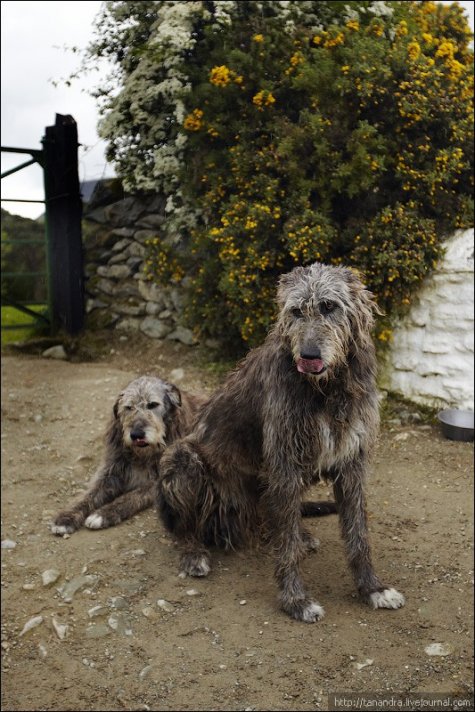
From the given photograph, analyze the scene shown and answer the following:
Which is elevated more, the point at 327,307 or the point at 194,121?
the point at 194,121

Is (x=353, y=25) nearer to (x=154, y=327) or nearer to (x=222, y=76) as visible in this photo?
(x=222, y=76)

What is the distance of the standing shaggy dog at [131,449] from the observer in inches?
115

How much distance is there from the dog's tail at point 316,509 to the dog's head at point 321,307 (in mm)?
1538

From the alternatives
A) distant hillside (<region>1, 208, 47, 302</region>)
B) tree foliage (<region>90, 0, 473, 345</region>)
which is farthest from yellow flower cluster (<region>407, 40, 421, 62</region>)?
distant hillside (<region>1, 208, 47, 302</region>)

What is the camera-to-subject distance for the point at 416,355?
9.19 feet

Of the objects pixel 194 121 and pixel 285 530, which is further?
pixel 285 530

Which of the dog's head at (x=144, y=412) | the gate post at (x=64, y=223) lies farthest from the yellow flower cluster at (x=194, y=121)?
the dog's head at (x=144, y=412)

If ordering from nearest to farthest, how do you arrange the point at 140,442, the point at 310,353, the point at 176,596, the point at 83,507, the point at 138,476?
the point at 310,353 → the point at 176,596 → the point at 83,507 → the point at 140,442 → the point at 138,476

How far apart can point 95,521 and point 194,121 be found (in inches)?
64.5

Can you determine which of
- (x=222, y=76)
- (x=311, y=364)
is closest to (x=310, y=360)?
(x=311, y=364)

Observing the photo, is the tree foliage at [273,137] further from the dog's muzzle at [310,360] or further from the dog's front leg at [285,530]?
the dog's front leg at [285,530]

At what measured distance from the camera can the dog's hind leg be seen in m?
3.74

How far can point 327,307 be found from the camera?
2111mm

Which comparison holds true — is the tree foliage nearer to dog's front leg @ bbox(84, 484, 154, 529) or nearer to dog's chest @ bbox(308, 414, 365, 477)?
dog's chest @ bbox(308, 414, 365, 477)
